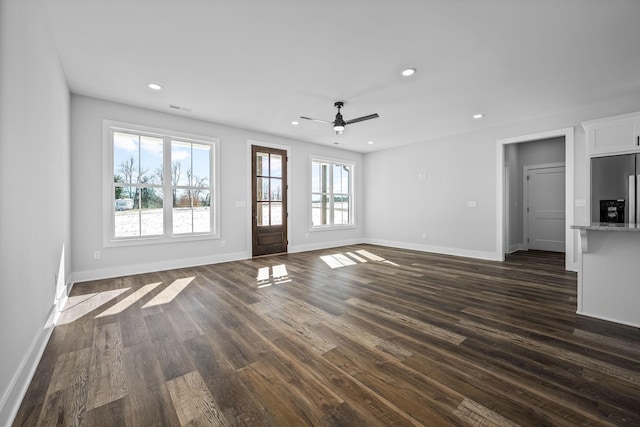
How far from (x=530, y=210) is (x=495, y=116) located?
11.9ft

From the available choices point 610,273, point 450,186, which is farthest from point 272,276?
point 450,186

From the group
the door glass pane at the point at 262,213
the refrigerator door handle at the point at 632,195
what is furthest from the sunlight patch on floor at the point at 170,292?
the refrigerator door handle at the point at 632,195

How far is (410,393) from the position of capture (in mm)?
1610

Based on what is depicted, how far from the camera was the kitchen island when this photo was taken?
251cm

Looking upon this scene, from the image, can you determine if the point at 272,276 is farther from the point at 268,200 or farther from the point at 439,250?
the point at 439,250

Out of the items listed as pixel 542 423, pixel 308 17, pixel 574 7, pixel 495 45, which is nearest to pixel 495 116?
pixel 495 45

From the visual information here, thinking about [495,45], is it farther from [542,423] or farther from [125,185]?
[125,185]

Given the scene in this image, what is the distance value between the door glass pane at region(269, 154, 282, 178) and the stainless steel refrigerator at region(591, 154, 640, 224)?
562 centimetres

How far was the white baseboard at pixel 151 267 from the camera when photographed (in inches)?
162

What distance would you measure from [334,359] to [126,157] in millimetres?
4672

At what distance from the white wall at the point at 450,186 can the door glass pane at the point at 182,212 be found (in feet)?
16.6

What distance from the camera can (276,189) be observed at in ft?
21.0

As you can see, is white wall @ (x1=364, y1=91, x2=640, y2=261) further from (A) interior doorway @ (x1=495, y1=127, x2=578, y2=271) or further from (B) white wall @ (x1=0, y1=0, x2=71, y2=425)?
(B) white wall @ (x1=0, y1=0, x2=71, y2=425)

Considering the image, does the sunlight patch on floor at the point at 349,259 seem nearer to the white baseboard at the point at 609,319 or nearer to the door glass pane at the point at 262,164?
the door glass pane at the point at 262,164
